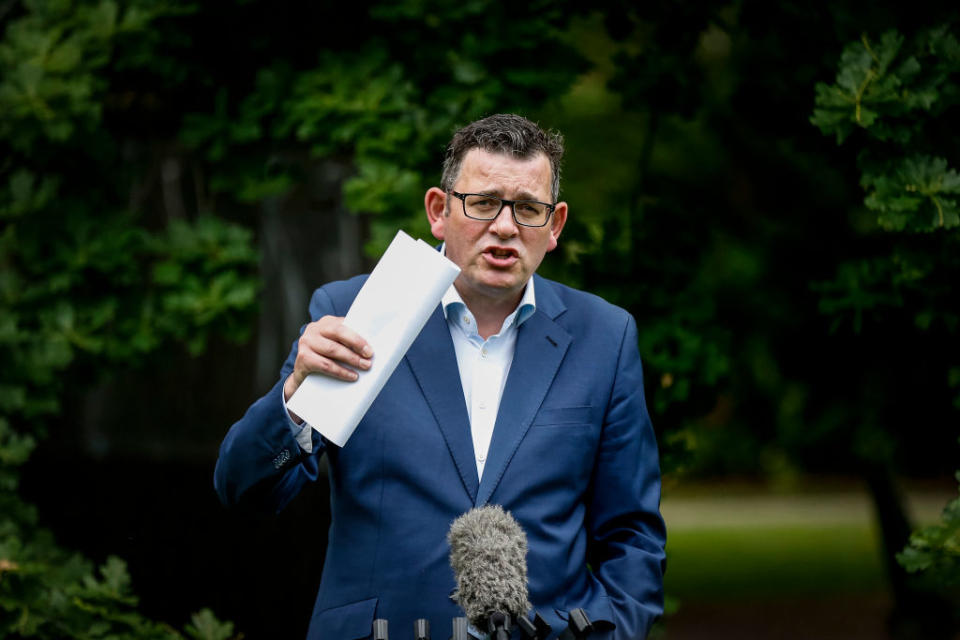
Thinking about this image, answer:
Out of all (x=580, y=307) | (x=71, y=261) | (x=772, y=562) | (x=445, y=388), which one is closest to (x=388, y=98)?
(x=71, y=261)

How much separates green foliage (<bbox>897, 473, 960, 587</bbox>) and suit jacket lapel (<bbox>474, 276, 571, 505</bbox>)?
1.32 m

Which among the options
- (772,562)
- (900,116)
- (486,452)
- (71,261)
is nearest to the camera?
(486,452)

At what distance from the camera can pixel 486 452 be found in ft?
8.51

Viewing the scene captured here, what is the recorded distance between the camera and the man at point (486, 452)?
249 cm

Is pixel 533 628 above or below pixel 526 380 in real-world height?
below

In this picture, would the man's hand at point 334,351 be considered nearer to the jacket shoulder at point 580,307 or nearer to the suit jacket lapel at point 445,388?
the suit jacket lapel at point 445,388

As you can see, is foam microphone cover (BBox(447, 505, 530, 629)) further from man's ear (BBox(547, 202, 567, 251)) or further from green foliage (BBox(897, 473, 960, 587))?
green foliage (BBox(897, 473, 960, 587))

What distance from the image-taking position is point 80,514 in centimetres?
488

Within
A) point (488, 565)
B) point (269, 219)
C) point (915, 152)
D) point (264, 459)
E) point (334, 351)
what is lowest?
point (488, 565)

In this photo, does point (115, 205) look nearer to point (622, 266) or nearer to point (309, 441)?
point (622, 266)

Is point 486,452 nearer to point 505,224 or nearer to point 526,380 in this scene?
point 526,380

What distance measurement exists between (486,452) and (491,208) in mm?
590

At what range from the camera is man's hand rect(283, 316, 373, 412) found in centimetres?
218

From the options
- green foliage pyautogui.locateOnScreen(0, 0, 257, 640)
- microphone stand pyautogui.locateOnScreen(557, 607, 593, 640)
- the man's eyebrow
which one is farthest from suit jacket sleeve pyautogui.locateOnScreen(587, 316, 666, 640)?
green foliage pyautogui.locateOnScreen(0, 0, 257, 640)
